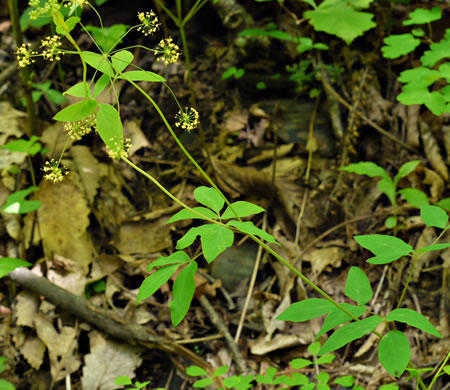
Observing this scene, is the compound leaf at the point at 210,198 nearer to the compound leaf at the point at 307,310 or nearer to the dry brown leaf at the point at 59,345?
the compound leaf at the point at 307,310

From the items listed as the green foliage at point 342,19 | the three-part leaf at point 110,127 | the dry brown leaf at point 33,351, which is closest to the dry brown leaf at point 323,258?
the green foliage at point 342,19

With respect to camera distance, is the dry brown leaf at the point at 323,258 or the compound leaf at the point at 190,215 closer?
the compound leaf at the point at 190,215

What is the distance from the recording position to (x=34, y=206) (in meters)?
2.49

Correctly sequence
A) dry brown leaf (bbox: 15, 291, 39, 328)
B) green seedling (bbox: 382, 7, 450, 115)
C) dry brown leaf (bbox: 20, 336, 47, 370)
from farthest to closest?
dry brown leaf (bbox: 15, 291, 39, 328) → dry brown leaf (bbox: 20, 336, 47, 370) → green seedling (bbox: 382, 7, 450, 115)

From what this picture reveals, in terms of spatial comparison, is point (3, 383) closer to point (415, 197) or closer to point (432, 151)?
point (415, 197)

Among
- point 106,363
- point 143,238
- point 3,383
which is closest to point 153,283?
point 3,383

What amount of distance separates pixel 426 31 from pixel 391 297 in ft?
7.01

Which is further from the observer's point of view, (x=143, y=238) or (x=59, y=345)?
(x=143, y=238)

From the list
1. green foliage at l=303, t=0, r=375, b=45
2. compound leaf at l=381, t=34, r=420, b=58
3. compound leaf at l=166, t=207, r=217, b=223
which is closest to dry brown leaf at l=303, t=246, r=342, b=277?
compound leaf at l=381, t=34, r=420, b=58

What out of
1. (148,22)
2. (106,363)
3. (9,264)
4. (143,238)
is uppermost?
(148,22)

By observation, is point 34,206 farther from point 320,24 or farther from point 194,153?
point 320,24

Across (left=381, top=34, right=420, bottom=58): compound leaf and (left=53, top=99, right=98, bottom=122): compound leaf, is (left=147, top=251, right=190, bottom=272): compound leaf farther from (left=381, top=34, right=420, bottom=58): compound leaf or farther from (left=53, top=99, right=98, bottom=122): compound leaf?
(left=381, top=34, right=420, bottom=58): compound leaf

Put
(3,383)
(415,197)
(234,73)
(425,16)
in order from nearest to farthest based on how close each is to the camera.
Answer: (3,383) → (415,197) → (425,16) → (234,73)

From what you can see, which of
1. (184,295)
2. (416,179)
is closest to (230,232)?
(184,295)
